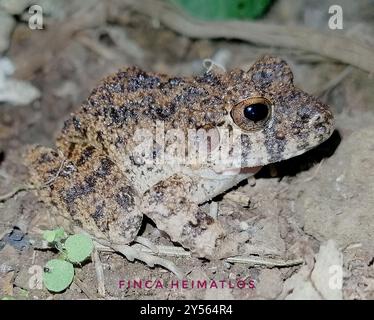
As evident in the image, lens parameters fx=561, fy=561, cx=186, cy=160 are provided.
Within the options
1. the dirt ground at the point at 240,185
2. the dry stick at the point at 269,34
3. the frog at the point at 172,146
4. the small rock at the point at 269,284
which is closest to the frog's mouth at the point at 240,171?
the frog at the point at 172,146

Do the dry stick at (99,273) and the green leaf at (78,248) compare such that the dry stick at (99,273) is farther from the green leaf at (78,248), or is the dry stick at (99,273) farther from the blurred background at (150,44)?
the blurred background at (150,44)

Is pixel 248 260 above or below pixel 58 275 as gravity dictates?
above

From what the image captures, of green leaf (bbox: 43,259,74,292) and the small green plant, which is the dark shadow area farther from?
green leaf (bbox: 43,259,74,292)

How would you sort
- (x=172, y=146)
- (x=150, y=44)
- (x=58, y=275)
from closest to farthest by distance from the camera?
(x=58, y=275), (x=172, y=146), (x=150, y=44)

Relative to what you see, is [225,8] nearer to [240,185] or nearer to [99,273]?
[240,185]

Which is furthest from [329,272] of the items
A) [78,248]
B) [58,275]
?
[58,275]

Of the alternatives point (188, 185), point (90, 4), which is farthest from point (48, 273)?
point (90, 4)
